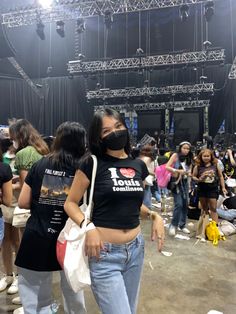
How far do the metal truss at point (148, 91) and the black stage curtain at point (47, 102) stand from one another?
1.64 metres

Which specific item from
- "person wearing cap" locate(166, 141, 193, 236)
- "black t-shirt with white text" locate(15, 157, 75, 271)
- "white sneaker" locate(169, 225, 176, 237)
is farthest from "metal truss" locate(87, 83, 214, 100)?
"black t-shirt with white text" locate(15, 157, 75, 271)

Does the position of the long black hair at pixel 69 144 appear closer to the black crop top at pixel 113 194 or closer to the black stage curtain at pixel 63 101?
the black crop top at pixel 113 194

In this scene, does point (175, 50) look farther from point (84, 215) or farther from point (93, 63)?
point (84, 215)

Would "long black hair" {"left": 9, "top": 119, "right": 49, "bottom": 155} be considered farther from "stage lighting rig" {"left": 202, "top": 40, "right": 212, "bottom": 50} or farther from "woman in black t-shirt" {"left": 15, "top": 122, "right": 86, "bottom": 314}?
"stage lighting rig" {"left": 202, "top": 40, "right": 212, "bottom": 50}

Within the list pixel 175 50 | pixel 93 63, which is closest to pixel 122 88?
pixel 93 63

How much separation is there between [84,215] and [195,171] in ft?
11.3

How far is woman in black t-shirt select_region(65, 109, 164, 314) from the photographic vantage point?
4.39ft

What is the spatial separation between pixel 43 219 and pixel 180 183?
10.7 feet

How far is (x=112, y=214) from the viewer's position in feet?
4.55

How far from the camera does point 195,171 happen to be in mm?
4582

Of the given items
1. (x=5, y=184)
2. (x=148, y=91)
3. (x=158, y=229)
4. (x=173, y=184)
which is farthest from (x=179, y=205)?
(x=148, y=91)

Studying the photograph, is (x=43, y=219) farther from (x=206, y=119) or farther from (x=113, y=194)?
(x=206, y=119)

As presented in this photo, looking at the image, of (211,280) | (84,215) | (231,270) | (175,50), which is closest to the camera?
(84,215)

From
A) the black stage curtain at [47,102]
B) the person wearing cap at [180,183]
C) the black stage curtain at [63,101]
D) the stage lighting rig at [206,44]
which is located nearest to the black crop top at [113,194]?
the person wearing cap at [180,183]
